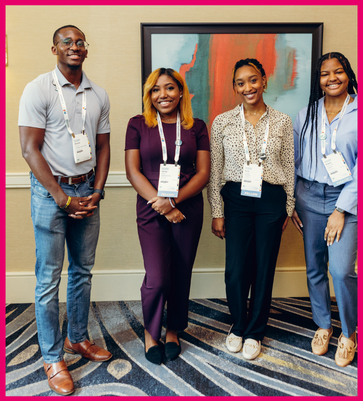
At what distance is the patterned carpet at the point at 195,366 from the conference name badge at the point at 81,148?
4.18 feet

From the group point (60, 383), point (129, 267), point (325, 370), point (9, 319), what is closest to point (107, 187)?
point (129, 267)

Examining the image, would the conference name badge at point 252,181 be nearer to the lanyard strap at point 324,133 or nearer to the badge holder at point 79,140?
the lanyard strap at point 324,133

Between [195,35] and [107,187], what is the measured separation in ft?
4.83

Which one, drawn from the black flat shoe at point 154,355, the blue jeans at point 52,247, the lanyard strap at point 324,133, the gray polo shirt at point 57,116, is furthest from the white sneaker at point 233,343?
the gray polo shirt at point 57,116

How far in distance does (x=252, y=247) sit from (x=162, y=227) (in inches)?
24.3

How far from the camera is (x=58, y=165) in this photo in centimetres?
173

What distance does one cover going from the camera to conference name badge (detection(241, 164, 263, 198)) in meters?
1.89

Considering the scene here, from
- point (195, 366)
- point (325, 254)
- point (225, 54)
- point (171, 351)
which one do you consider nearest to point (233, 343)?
point (195, 366)

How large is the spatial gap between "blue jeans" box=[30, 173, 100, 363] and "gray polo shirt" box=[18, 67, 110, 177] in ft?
0.40

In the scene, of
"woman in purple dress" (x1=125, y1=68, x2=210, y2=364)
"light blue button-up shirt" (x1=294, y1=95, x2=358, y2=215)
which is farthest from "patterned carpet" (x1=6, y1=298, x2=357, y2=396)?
"light blue button-up shirt" (x1=294, y1=95, x2=358, y2=215)

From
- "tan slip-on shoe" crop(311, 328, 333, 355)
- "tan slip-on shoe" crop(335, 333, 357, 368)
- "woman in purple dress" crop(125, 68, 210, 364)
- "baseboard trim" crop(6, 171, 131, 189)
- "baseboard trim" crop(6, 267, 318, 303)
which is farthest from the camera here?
"baseboard trim" crop(6, 267, 318, 303)

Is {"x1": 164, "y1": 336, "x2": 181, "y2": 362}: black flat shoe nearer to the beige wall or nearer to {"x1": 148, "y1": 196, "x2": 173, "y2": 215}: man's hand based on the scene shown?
{"x1": 148, "y1": 196, "x2": 173, "y2": 215}: man's hand

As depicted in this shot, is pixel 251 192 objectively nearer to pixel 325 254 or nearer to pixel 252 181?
pixel 252 181

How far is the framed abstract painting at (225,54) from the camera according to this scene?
8.39 feet
